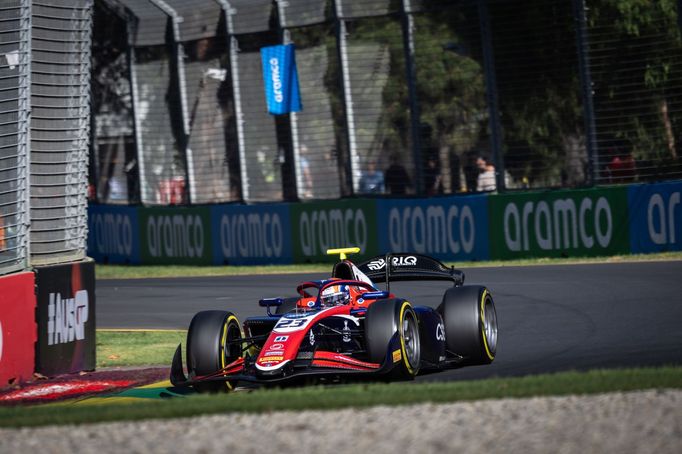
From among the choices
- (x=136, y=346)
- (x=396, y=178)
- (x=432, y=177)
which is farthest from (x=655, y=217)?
(x=136, y=346)

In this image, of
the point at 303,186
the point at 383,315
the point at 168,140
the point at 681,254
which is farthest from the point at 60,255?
the point at 168,140

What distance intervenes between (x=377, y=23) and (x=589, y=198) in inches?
234

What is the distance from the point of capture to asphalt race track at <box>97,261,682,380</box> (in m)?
10.8

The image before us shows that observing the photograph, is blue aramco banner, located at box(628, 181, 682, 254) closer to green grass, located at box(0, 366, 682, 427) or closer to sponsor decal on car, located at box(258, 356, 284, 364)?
green grass, located at box(0, 366, 682, 427)

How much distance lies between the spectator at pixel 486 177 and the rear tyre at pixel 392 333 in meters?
11.4

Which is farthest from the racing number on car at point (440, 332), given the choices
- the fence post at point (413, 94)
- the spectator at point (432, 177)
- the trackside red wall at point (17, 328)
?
the fence post at point (413, 94)

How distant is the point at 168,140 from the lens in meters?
27.1

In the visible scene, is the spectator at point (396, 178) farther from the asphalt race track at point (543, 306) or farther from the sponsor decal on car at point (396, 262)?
the sponsor decal on car at point (396, 262)

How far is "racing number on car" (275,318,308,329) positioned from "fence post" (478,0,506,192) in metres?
11.8

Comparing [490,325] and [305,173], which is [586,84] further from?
[490,325]

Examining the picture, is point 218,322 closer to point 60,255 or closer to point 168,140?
point 60,255

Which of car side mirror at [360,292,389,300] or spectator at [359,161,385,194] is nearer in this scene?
car side mirror at [360,292,389,300]

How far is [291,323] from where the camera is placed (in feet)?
33.2

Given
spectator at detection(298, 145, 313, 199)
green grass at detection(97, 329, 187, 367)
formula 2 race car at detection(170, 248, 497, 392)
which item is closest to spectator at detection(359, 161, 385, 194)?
spectator at detection(298, 145, 313, 199)
